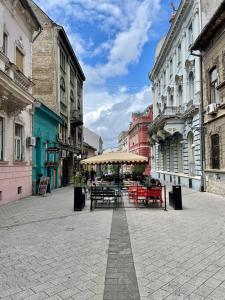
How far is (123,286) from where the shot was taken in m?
3.97

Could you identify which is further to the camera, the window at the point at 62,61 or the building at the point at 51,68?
the window at the point at 62,61

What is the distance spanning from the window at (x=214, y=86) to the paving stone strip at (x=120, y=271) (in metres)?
11.4

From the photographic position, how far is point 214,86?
1631cm

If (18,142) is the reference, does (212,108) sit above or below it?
above

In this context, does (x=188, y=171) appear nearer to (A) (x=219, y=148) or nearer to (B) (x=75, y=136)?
(A) (x=219, y=148)

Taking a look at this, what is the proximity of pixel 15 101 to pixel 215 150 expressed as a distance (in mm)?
10300

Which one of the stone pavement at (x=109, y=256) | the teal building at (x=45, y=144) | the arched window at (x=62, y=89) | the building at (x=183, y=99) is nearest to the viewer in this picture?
the stone pavement at (x=109, y=256)

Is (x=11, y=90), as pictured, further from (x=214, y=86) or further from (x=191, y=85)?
(x=191, y=85)

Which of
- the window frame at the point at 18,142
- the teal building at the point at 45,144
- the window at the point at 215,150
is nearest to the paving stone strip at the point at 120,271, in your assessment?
the window frame at the point at 18,142

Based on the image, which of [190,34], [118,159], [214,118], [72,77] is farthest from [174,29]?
[118,159]

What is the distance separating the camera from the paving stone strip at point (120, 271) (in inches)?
148

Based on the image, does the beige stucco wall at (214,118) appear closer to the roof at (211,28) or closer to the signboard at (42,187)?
the roof at (211,28)

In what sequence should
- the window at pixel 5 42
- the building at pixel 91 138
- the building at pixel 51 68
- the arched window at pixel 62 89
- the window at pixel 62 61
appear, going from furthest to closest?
the building at pixel 91 138 < the window at pixel 62 61 < the arched window at pixel 62 89 < the building at pixel 51 68 < the window at pixel 5 42

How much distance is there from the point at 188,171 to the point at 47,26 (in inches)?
643
